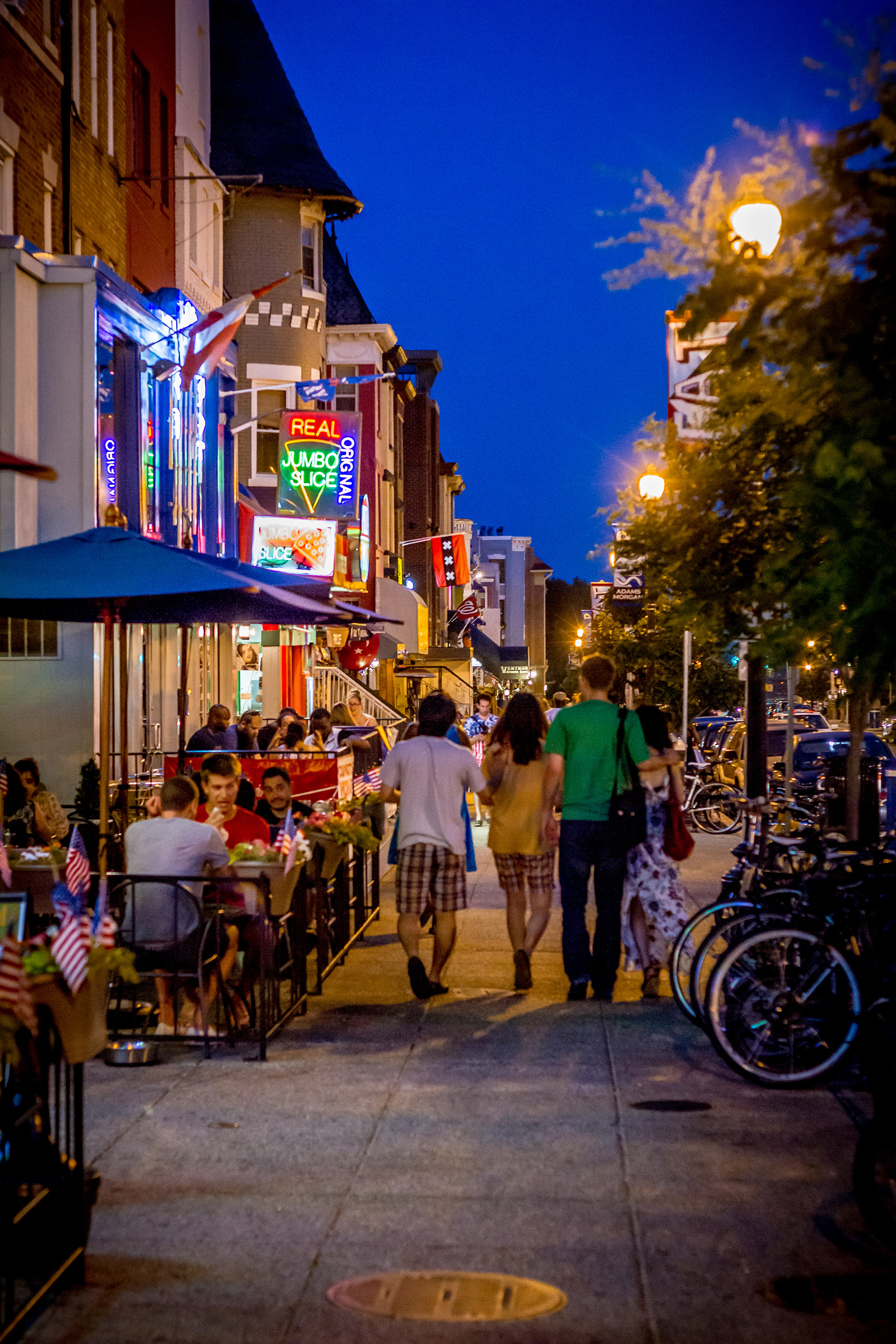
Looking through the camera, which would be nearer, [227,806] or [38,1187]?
[38,1187]

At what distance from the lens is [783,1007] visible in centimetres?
671

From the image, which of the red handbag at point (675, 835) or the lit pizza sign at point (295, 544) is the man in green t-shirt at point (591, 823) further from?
the lit pizza sign at point (295, 544)

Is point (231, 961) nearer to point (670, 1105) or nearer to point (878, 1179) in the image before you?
point (670, 1105)

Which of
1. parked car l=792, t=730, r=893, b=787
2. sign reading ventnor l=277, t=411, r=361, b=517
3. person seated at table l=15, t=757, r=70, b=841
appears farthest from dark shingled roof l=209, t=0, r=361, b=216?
person seated at table l=15, t=757, r=70, b=841

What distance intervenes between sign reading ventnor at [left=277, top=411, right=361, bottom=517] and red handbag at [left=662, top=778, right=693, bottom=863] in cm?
1665

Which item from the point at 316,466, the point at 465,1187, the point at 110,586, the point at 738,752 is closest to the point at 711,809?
the point at 738,752

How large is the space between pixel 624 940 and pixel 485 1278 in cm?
473

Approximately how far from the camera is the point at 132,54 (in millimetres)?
19672

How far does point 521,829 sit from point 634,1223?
14.1 feet

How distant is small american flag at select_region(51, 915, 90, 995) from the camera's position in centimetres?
419

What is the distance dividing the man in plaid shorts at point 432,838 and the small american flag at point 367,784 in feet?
7.12

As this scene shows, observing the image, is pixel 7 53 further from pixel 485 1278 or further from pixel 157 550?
pixel 485 1278

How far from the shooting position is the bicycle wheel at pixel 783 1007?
6.62m

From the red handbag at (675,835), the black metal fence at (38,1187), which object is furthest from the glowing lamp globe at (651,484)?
the black metal fence at (38,1187)
